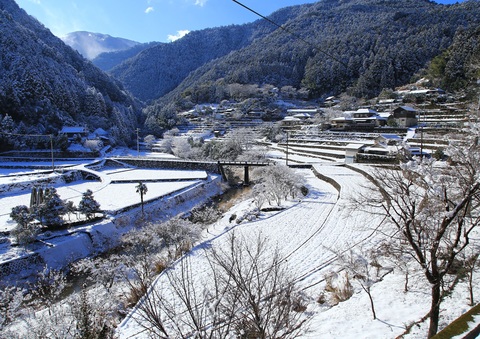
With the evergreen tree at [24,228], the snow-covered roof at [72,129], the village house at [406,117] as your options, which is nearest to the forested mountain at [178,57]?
the snow-covered roof at [72,129]

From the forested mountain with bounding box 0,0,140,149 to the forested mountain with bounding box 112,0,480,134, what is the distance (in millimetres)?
8819

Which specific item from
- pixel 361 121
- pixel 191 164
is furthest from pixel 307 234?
pixel 361 121

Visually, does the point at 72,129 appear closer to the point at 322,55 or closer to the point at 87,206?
the point at 87,206

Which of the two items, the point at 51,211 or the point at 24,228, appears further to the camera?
the point at 51,211

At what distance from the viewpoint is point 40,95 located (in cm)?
4103

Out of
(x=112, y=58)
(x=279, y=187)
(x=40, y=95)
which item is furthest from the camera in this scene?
(x=112, y=58)

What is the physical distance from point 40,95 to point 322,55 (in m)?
63.1

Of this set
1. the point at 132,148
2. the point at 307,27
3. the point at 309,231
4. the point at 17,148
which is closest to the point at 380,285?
the point at 309,231

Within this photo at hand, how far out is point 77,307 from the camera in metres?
6.10

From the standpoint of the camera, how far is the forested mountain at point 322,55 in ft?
191

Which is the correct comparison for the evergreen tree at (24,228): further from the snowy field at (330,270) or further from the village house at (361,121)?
the village house at (361,121)

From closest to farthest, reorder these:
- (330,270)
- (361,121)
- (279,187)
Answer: (330,270)
(279,187)
(361,121)

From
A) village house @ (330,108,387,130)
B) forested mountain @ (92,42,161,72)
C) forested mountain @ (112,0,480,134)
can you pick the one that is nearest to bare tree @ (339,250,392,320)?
forested mountain @ (112,0,480,134)

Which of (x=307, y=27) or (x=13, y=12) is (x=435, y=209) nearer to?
(x=13, y=12)
